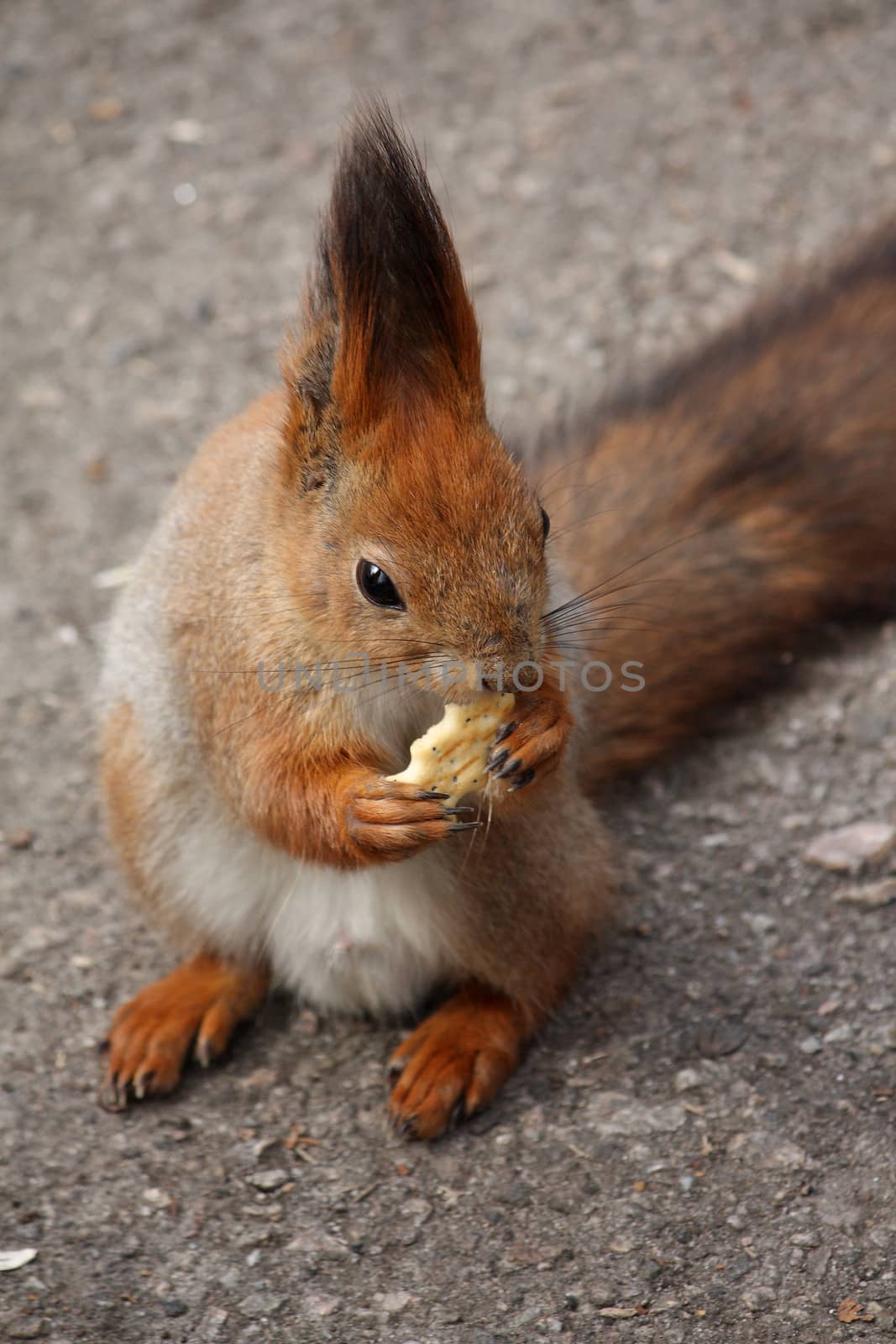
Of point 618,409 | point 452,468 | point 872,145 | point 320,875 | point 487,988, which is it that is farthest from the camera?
point 872,145

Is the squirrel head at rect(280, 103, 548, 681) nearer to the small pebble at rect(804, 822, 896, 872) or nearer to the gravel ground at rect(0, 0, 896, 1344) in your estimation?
the gravel ground at rect(0, 0, 896, 1344)

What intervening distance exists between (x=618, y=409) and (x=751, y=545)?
38 cm

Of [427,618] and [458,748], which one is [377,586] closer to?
[427,618]

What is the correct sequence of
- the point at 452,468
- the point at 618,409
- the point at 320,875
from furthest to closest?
the point at 618,409 < the point at 320,875 < the point at 452,468

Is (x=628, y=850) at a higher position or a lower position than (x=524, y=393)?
lower

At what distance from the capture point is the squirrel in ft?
5.61

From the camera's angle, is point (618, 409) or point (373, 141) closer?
point (373, 141)

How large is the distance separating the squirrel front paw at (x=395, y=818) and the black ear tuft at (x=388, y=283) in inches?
17.5

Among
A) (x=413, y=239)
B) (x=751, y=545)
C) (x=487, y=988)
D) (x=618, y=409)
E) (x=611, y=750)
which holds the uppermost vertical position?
(x=413, y=239)

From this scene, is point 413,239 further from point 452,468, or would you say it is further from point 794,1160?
point 794,1160

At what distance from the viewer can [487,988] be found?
2182 millimetres

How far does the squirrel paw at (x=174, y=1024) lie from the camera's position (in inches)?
83.0

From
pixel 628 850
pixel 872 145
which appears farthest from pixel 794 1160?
pixel 872 145

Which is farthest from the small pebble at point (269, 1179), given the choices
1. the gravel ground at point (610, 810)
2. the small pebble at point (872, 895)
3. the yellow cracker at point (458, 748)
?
the small pebble at point (872, 895)
